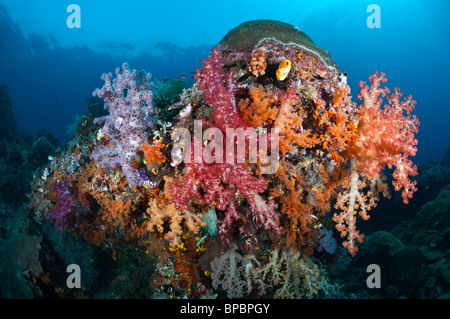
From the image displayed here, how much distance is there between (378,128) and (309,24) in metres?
82.4

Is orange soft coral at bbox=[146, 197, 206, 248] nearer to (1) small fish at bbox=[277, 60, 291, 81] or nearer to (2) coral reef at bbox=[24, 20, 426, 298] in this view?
(2) coral reef at bbox=[24, 20, 426, 298]

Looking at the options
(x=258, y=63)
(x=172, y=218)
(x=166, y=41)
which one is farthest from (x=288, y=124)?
(x=166, y=41)

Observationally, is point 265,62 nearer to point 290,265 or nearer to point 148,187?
point 148,187

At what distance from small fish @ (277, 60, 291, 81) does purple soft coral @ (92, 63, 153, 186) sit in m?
1.93

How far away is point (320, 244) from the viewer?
411 cm

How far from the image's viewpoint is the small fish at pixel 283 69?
10.6 ft

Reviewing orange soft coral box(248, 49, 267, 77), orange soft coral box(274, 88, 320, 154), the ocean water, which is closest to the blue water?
the ocean water

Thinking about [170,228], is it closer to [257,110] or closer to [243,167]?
[243,167]

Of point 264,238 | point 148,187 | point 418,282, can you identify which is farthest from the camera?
point 418,282

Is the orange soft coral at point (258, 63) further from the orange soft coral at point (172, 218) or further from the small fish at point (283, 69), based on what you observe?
the orange soft coral at point (172, 218)

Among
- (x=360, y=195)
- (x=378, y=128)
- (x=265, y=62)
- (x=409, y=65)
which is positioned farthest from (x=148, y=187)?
(x=409, y=65)

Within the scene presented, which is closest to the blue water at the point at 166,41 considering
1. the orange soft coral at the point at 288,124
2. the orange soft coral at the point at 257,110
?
the orange soft coral at the point at 257,110

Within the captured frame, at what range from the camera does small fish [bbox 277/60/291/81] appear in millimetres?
3244

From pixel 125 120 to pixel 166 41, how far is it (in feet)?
239
